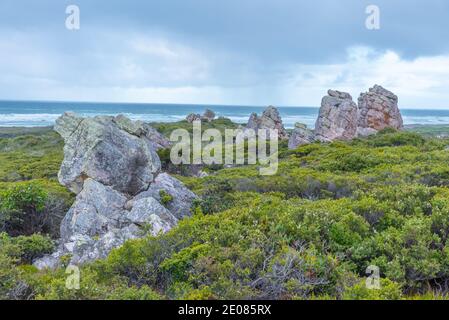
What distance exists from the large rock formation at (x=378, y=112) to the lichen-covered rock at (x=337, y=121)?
3129 millimetres

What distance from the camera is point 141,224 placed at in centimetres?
1002

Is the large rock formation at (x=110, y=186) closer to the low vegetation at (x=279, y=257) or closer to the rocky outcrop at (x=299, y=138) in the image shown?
the low vegetation at (x=279, y=257)

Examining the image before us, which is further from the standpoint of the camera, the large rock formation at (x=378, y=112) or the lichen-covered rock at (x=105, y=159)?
the large rock formation at (x=378, y=112)

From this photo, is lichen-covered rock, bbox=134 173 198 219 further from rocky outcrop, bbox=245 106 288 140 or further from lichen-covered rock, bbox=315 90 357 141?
rocky outcrop, bbox=245 106 288 140

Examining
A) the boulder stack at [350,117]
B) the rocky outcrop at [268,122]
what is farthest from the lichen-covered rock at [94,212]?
the rocky outcrop at [268,122]

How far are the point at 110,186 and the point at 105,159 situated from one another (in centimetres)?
87

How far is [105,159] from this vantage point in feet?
42.2

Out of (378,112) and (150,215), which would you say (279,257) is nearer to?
(150,215)

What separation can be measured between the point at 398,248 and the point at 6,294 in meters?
5.62

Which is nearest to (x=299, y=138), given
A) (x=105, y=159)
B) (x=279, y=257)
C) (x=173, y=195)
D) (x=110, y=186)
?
(x=173, y=195)

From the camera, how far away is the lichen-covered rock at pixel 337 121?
38844 mm

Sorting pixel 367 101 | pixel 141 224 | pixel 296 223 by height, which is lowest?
pixel 141 224
